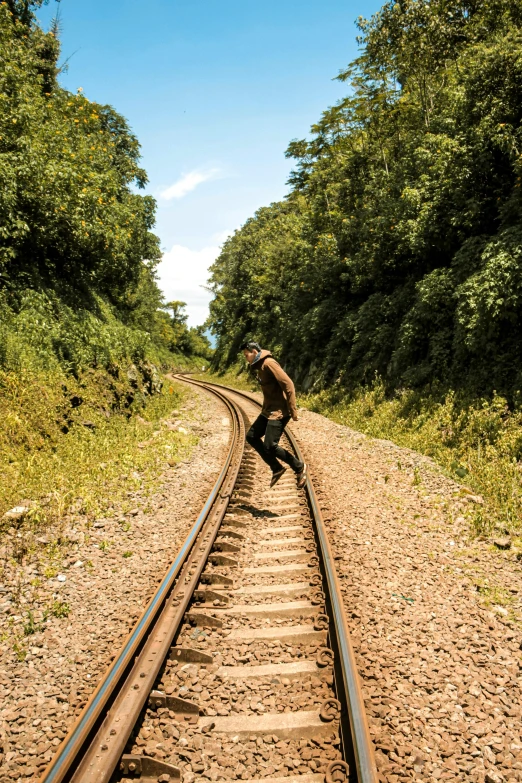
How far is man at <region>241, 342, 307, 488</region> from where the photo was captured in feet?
21.2

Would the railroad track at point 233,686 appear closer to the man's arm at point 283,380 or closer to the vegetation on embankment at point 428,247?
the man's arm at point 283,380

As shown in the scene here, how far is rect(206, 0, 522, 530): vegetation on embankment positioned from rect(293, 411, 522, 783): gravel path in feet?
2.79

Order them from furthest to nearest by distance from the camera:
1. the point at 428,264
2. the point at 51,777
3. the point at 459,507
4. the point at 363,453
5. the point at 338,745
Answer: the point at 428,264
the point at 363,453
the point at 459,507
the point at 338,745
the point at 51,777

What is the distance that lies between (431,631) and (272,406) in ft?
12.1

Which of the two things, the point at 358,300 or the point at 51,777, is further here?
the point at 358,300

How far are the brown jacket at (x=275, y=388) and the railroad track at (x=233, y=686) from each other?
200 centimetres

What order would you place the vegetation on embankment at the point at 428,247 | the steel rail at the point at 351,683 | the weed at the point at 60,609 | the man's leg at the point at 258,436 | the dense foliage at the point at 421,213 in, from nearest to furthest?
the steel rail at the point at 351,683, the weed at the point at 60,609, the man's leg at the point at 258,436, the vegetation on embankment at the point at 428,247, the dense foliage at the point at 421,213

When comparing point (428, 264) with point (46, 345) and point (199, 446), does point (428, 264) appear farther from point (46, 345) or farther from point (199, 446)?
point (46, 345)

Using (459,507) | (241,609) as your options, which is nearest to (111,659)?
(241,609)

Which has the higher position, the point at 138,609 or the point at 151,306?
the point at 151,306

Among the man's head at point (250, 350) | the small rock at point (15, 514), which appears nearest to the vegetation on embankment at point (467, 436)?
the man's head at point (250, 350)

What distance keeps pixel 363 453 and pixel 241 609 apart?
249 inches

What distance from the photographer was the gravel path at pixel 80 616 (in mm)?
2990

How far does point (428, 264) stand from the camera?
13570 millimetres
